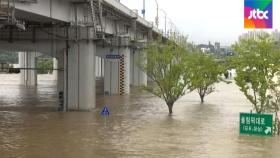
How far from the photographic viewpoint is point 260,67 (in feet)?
80.5

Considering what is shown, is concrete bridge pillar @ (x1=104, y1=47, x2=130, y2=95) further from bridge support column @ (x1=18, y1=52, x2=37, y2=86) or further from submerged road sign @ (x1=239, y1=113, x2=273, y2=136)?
submerged road sign @ (x1=239, y1=113, x2=273, y2=136)

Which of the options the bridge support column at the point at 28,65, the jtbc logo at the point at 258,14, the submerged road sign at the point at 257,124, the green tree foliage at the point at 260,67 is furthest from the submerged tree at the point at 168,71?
the bridge support column at the point at 28,65

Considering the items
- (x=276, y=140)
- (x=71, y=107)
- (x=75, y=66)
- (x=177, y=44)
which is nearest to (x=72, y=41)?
(x=75, y=66)

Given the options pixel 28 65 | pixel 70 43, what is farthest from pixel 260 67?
pixel 28 65

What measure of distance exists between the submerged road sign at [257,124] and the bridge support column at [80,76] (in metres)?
15.0

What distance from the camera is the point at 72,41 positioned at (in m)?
34.4

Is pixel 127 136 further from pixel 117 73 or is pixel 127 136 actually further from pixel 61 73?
pixel 117 73

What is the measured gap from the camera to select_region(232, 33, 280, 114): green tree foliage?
957 inches

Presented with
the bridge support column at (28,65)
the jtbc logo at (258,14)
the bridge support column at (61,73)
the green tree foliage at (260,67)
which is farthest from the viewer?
the bridge support column at (28,65)

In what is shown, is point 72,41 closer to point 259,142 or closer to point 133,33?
point 259,142

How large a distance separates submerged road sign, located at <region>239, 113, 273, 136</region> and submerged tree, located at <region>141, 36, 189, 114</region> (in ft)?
43.1

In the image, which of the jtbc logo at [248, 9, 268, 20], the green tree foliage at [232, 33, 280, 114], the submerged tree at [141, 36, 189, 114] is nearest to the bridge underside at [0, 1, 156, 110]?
the submerged tree at [141, 36, 189, 114]

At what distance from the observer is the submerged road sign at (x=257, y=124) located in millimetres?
20891

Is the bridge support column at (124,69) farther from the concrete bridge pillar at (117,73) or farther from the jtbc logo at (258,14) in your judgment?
the jtbc logo at (258,14)
